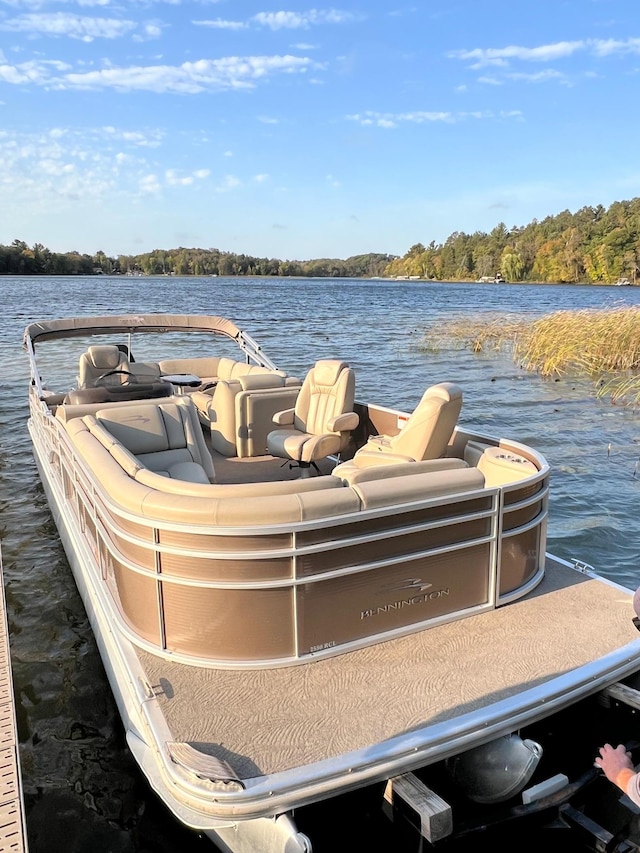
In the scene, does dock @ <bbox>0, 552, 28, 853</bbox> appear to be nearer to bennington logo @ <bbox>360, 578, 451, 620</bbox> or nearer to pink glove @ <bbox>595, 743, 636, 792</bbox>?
bennington logo @ <bbox>360, 578, 451, 620</bbox>

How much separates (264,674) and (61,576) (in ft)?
12.0

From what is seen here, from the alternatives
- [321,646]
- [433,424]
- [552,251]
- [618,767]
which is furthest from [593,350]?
[552,251]

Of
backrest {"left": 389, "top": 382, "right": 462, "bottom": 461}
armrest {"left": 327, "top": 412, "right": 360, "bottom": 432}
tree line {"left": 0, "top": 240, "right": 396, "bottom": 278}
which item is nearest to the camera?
backrest {"left": 389, "top": 382, "right": 462, "bottom": 461}

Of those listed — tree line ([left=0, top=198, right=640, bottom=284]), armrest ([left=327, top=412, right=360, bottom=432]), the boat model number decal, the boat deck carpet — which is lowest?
the boat deck carpet

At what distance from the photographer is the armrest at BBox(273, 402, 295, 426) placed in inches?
282

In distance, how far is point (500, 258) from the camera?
97.2 metres

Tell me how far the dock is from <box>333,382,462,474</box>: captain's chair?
8.33 feet

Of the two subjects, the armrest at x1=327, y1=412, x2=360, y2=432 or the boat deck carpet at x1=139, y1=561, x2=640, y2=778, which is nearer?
the boat deck carpet at x1=139, y1=561, x2=640, y2=778

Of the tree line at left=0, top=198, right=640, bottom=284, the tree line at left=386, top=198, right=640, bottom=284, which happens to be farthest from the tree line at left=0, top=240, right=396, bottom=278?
the tree line at left=386, top=198, right=640, bottom=284

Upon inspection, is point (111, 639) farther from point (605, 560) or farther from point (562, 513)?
point (562, 513)

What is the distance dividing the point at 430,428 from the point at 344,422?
5.51 feet

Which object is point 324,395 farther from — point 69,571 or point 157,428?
point 69,571

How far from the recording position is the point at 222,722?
10.1ft

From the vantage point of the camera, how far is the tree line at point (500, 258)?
74.9 metres
